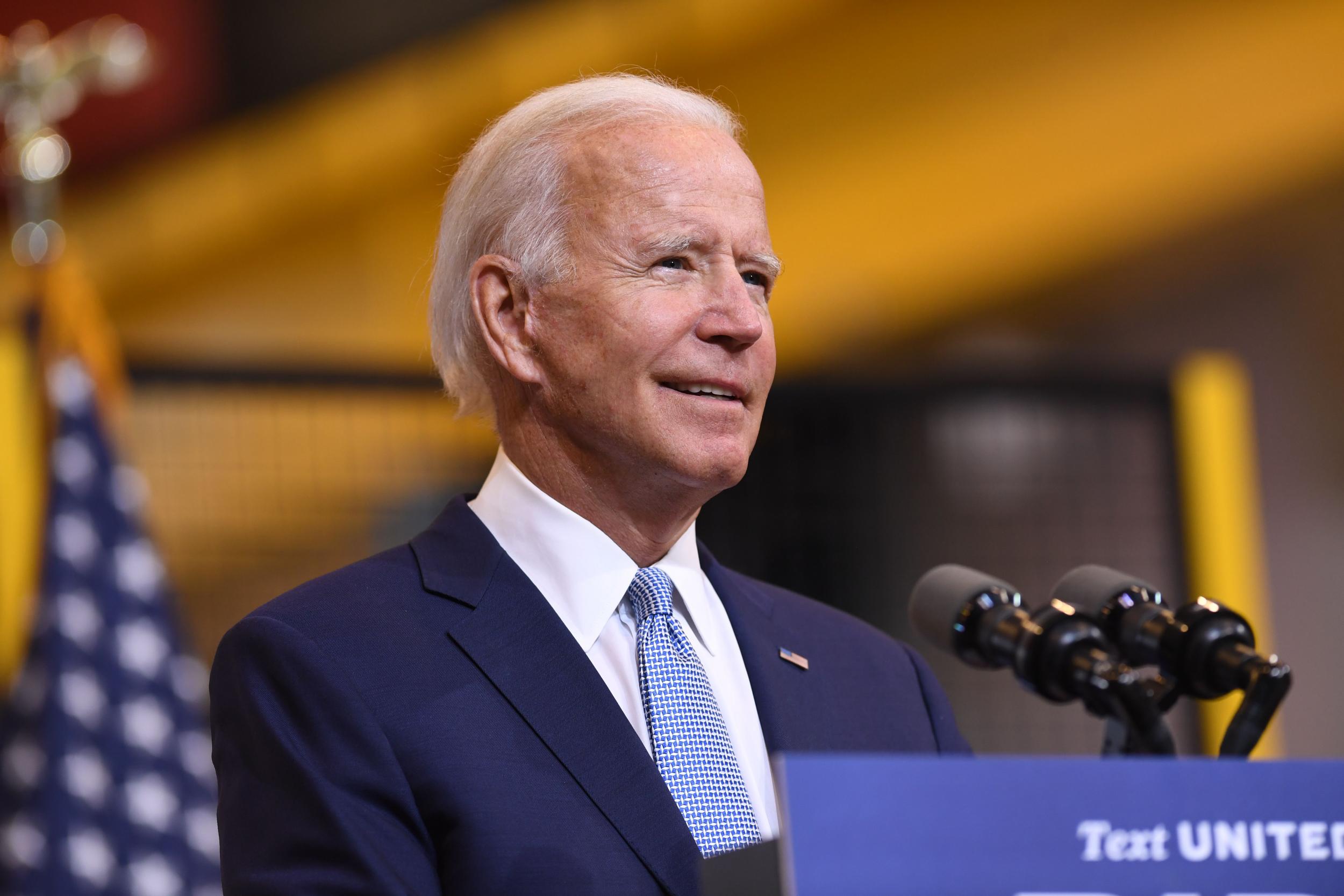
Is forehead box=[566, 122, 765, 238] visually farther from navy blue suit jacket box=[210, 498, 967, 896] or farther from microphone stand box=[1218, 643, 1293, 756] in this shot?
microphone stand box=[1218, 643, 1293, 756]

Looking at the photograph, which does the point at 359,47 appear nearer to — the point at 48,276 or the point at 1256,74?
the point at 48,276

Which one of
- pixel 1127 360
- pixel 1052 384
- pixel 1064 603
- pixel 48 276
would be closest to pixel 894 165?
pixel 1127 360

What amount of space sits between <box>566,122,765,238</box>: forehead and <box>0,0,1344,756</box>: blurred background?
261 cm

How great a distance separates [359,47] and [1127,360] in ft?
10.3

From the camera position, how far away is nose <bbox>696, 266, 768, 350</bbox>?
1.76 m

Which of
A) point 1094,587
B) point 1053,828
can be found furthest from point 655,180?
point 1053,828

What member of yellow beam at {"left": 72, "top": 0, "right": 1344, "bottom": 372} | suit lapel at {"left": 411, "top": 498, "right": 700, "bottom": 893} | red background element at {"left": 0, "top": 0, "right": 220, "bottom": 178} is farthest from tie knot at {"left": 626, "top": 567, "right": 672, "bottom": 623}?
red background element at {"left": 0, "top": 0, "right": 220, "bottom": 178}

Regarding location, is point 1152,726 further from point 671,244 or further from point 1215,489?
point 1215,489

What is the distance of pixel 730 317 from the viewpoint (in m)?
1.77

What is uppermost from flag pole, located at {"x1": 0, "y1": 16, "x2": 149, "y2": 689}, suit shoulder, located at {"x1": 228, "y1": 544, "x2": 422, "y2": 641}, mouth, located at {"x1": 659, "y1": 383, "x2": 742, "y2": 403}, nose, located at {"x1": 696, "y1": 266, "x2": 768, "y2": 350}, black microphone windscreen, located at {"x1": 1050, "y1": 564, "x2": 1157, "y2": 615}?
flag pole, located at {"x1": 0, "y1": 16, "x2": 149, "y2": 689}

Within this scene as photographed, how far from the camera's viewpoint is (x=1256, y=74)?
618cm

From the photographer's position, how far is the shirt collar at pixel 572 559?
173 centimetres

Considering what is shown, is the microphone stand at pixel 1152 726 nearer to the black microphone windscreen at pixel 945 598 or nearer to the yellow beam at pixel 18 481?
the black microphone windscreen at pixel 945 598

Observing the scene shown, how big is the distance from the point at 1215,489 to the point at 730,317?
304 cm
